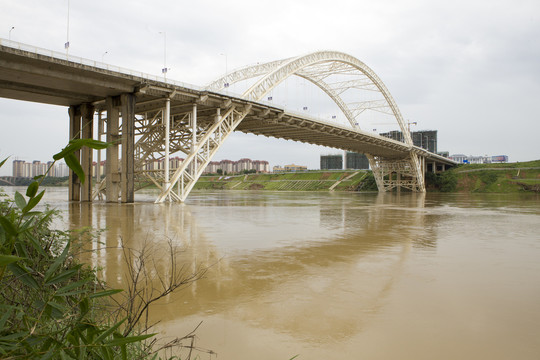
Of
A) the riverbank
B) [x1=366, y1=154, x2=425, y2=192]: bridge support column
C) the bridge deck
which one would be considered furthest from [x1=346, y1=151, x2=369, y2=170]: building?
the bridge deck

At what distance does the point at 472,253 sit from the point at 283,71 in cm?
3201

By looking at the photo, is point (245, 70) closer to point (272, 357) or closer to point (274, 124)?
point (274, 124)

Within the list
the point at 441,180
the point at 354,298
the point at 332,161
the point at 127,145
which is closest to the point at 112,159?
the point at 127,145

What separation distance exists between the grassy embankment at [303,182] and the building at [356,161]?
123ft

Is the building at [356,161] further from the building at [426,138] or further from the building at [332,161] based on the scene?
the building at [426,138]

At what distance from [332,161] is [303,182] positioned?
192ft

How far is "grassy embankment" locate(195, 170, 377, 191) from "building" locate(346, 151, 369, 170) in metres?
37.4

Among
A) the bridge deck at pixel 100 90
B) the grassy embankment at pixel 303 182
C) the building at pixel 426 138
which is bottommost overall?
the grassy embankment at pixel 303 182

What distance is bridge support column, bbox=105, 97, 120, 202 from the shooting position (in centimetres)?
2736

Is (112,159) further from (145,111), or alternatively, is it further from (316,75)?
(316,75)

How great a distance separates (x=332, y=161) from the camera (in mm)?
145000

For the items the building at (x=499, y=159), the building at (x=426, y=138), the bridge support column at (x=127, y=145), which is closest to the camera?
the bridge support column at (x=127, y=145)

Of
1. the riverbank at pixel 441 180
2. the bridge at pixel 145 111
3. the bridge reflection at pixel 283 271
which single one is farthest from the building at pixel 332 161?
the bridge reflection at pixel 283 271

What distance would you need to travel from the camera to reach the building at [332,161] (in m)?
143
